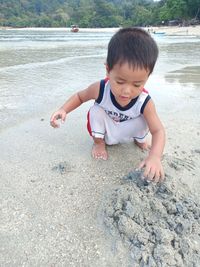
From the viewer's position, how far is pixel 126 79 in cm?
180

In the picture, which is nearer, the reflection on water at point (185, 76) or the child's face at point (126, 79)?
the child's face at point (126, 79)

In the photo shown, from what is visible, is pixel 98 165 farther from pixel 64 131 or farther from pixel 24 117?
pixel 24 117

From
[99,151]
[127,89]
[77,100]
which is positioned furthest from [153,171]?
[77,100]

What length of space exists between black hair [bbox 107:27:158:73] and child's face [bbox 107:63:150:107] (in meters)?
0.02

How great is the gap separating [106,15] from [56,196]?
85082 millimetres

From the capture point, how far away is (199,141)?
2551mm

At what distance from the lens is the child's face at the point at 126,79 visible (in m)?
1.77

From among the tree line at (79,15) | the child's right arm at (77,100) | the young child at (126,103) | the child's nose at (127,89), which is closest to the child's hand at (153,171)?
Result: the young child at (126,103)

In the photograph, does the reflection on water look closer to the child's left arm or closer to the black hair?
the child's left arm

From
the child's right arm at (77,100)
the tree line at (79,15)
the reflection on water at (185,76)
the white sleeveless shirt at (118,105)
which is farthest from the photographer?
the tree line at (79,15)

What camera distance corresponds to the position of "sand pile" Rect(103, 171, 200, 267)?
132 centimetres

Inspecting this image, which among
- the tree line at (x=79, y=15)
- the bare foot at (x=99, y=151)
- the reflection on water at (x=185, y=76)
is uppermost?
the bare foot at (x=99, y=151)

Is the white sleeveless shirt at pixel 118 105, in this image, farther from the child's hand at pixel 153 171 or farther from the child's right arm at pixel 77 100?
the child's hand at pixel 153 171

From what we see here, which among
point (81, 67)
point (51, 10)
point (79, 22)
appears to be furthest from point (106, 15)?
point (81, 67)
